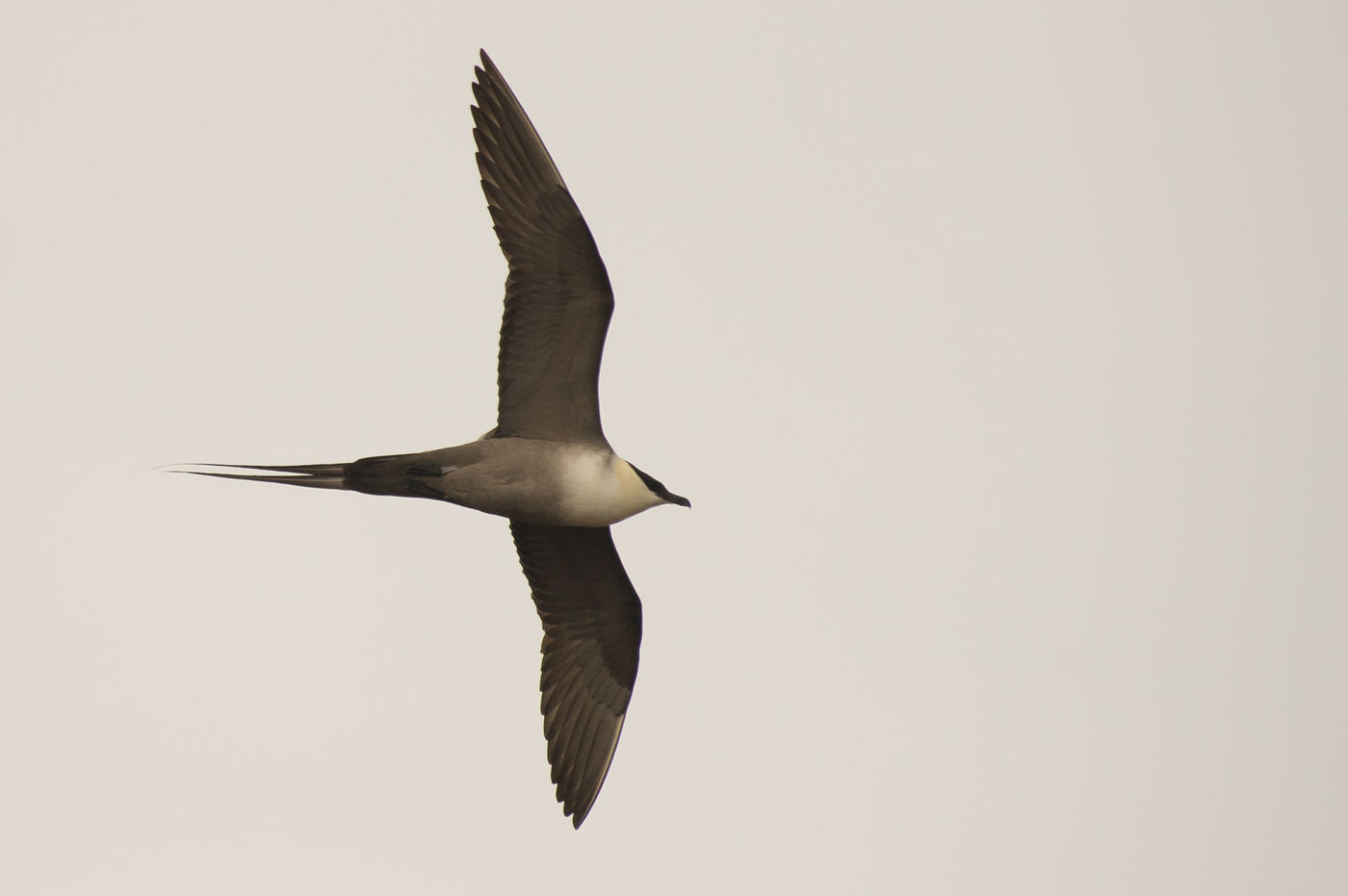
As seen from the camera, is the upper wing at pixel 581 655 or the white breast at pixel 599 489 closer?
the white breast at pixel 599 489

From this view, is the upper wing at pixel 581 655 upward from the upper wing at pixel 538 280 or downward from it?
downward

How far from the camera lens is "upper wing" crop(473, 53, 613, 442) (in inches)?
425

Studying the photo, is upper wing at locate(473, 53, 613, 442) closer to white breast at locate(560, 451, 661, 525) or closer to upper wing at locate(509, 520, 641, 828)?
white breast at locate(560, 451, 661, 525)

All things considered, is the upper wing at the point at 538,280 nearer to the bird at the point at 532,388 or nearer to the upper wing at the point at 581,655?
the bird at the point at 532,388

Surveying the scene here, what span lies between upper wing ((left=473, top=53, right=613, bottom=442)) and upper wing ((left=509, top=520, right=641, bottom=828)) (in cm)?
131

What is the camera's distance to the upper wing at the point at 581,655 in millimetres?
12016

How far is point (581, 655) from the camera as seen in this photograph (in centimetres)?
1218

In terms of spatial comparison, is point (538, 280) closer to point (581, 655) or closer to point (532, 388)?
point (532, 388)

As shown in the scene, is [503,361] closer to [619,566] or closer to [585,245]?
[585,245]

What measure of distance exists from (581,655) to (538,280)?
9.60ft

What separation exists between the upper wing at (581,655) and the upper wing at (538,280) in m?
1.31

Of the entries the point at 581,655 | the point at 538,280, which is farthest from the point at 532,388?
the point at 581,655

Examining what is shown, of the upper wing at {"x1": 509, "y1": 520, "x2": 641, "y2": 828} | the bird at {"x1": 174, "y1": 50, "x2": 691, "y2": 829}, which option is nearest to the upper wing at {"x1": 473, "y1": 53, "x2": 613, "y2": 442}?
the bird at {"x1": 174, "y1": 50, "x2": 691, "y2": 829}

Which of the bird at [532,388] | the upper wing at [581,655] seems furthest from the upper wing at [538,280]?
the upper wing at [581,655]
